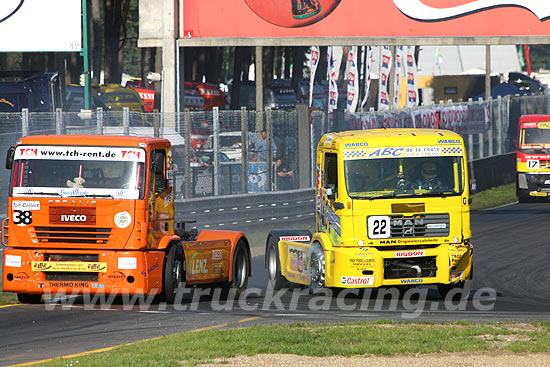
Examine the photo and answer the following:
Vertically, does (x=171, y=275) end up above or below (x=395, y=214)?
below

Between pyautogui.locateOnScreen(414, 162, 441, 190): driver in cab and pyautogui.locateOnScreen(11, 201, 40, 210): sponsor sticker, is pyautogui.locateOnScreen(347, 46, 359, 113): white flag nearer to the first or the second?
pyautogui.locateOnScreen(414, 162, 441, 190): driver in cab

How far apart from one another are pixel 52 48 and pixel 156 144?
1529 cm

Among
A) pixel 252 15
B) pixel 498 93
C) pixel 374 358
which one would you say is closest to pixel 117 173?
pixel 374 358

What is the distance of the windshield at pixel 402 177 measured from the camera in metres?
14.9

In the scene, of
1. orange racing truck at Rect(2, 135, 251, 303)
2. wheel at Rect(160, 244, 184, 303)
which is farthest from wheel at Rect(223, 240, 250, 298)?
orange racing truck at Rect(2, 135, 251, 303)

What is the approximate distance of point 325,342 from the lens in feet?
35.0

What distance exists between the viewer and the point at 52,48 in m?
28.9

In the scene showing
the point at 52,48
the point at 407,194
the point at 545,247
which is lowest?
the point at 545,247

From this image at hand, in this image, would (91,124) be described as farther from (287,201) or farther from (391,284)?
(391,284)

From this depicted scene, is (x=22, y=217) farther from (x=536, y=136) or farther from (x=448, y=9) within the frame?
(x=448, y=9)

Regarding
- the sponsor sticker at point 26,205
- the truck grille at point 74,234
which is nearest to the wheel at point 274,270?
the truck grille at point 74,234

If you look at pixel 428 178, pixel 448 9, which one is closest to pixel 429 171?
pixel 428 178

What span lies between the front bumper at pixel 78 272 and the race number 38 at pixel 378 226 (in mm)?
3061

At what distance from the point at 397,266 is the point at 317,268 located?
1221mm
